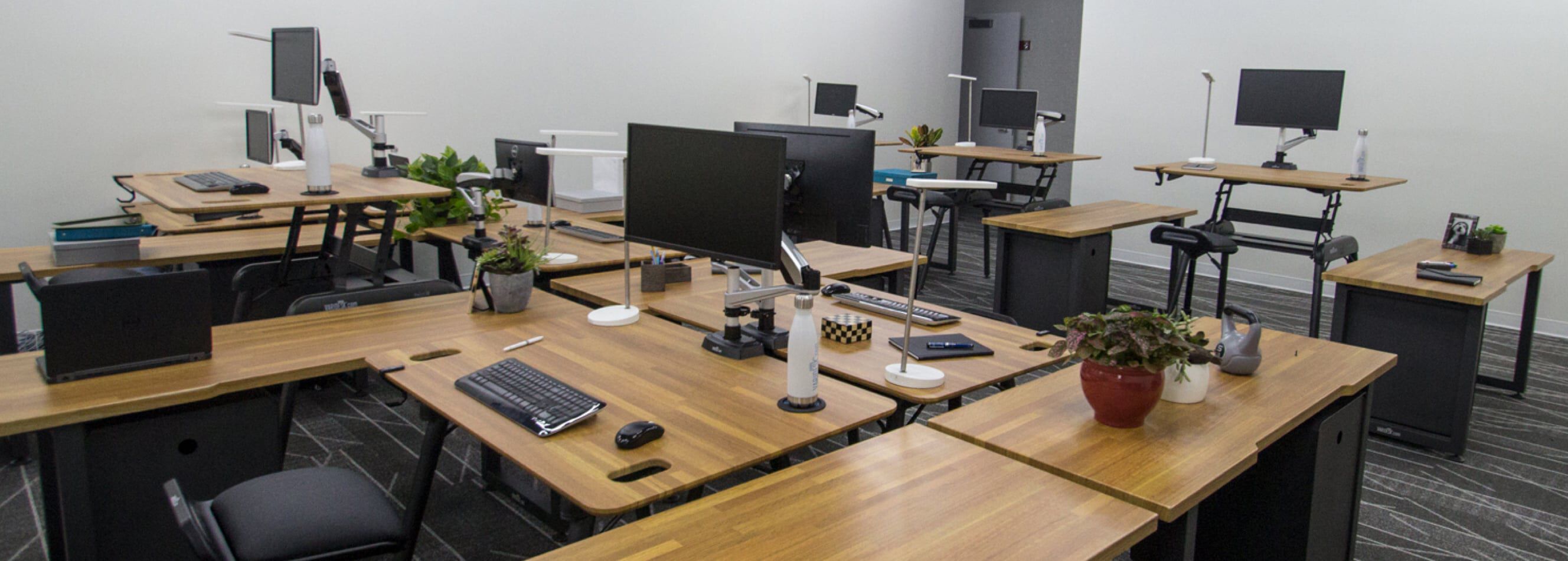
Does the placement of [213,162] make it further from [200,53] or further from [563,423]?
[563,423]

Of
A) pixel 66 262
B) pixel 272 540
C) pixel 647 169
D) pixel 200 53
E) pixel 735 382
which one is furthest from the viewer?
pixel 200 53

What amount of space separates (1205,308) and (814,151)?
14.1ft

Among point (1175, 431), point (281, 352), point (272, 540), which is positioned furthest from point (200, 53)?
point (1175, 431)

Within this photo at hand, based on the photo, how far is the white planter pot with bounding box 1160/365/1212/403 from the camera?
6.49 feet

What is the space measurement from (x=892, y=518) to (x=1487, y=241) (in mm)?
3850

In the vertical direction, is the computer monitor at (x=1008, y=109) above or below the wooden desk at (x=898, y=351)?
above

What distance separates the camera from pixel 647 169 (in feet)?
8.03

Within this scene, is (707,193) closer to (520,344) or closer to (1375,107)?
(520,344)

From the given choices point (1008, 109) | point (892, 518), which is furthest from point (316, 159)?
point (1008, 109)

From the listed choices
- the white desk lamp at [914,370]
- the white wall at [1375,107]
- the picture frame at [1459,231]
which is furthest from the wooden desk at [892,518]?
the white wall at [1375,107]

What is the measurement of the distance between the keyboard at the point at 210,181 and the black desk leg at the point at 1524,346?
4947mm

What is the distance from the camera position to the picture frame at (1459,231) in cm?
417

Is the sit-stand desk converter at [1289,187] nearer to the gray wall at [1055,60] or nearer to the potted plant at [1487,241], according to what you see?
the potted plant at [1487,241]

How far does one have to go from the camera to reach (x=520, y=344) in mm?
2410
